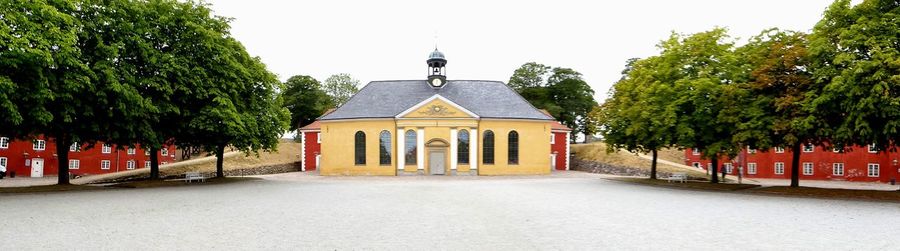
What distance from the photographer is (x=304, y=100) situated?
77.9 meters

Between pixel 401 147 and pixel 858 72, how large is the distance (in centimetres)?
3337

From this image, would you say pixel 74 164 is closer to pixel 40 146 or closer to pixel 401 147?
pixel 40 146

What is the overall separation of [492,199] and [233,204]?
8.52 metres

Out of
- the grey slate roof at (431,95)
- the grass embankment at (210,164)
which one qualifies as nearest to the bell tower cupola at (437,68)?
the grey slate roof at (431,95)

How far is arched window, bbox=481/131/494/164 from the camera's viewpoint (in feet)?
159

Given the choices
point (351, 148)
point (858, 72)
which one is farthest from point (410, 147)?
point (858, 72)

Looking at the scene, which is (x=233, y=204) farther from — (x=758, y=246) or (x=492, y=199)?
(x=758, y=246)

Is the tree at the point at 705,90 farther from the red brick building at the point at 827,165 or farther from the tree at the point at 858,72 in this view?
the red brick building at the point at 827,165

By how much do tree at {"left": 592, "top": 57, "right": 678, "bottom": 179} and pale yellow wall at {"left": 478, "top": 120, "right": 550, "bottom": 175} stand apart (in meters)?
10.8

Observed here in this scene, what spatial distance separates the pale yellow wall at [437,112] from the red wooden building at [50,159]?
2471cm

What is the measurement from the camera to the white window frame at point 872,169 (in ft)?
134

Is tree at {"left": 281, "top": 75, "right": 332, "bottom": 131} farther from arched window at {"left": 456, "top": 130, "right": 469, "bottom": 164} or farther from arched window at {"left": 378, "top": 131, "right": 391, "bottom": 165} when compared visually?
arched window at {"left": 456, "top": 130, "right": 469, "bottom": 164}

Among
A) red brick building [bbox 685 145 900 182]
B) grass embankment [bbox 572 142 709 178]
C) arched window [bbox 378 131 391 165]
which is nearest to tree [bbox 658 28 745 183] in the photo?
red brick building [bbox 685 145 900 182]

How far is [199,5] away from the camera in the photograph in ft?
99.0
